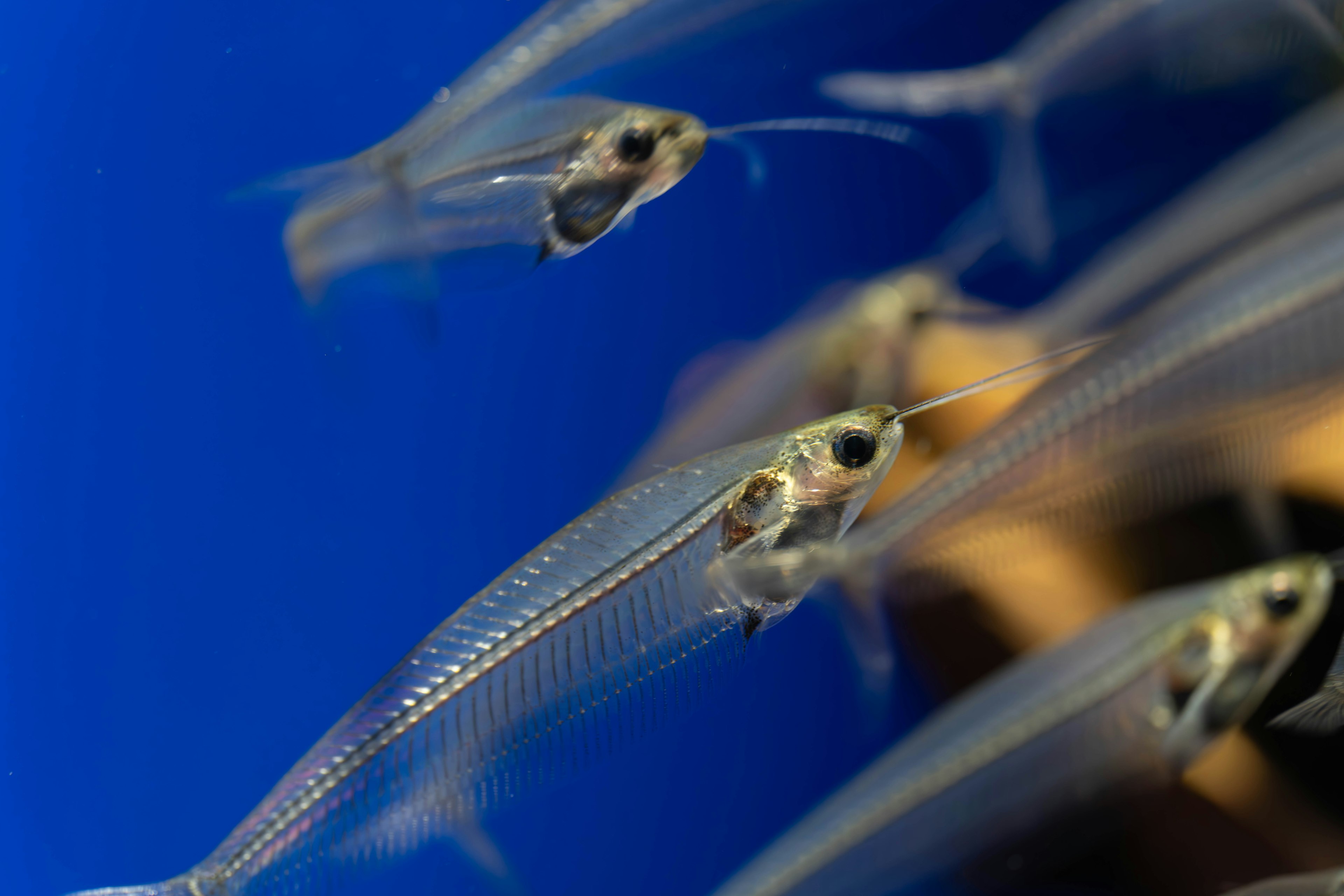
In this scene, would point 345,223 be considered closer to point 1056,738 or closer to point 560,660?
point 560,660

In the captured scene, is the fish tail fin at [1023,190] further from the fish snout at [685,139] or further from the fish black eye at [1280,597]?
the fish black eye at [1280,597]

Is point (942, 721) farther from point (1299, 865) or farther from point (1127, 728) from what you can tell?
point (1299, 865)

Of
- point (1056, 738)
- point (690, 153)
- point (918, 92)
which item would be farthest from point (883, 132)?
point (1056, 738)

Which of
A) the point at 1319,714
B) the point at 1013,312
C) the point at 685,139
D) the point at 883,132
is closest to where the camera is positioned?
the point at 685,139

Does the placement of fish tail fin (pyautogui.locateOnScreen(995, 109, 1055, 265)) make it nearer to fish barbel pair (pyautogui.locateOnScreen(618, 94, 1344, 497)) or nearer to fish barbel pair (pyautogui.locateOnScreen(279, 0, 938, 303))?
fish barbel pair (pyautogui.locateOnScreen(618, 94, 1344, 497))

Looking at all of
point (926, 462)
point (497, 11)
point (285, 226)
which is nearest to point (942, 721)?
point (926, 462)

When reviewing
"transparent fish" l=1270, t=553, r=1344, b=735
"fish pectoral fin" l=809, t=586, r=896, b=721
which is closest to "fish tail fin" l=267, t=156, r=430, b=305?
"fish pectoral fin" l=809, t=586, r=896, b=721
